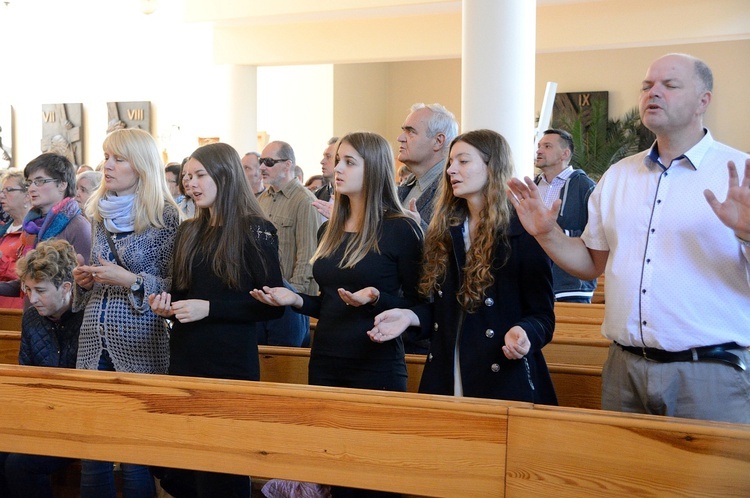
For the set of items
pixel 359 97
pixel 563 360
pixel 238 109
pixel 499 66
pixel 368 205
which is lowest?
pixel 563 360

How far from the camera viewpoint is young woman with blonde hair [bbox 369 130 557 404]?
2656 mm

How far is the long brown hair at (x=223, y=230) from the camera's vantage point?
3.06 meters

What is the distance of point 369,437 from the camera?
2.29m

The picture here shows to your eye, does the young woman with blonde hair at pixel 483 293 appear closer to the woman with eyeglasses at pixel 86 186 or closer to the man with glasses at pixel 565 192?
the man with glasses at pixel 565 192

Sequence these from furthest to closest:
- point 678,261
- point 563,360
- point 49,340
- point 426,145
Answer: point 563,360 → point 426,145 → point 49,340 → point 678,261

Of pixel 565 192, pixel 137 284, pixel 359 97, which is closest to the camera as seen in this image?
pixel 137 284

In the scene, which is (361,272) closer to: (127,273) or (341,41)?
(127,273)

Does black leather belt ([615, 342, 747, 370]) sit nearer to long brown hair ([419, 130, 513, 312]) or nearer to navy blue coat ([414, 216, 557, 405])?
navy blue coat ([414, 216, 557, 405])

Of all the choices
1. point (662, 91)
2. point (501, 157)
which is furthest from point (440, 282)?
point (662, 91)

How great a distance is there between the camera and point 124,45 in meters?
13.8

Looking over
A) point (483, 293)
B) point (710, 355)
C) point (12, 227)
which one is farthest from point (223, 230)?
point (12, 227)

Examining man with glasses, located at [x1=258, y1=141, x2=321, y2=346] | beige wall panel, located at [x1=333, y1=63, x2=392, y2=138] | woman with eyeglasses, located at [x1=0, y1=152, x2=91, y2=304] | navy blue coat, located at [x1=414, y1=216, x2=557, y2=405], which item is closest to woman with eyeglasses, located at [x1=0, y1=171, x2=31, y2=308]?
woman with eyeglasses, located at [x1=0, y1=152, x2=91, y2=304]

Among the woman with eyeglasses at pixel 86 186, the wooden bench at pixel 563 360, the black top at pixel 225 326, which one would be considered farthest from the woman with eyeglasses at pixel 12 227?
the black top at pixel 225 326

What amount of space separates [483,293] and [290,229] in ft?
7.78
